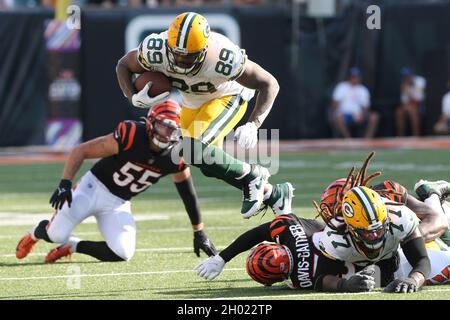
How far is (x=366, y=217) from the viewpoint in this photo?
6.04m

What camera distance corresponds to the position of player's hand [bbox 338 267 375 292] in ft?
20.2

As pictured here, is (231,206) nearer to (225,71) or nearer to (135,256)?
(135,256)

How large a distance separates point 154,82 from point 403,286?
2.08 m

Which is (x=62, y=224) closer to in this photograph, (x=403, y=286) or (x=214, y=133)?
(x=214, y=133)

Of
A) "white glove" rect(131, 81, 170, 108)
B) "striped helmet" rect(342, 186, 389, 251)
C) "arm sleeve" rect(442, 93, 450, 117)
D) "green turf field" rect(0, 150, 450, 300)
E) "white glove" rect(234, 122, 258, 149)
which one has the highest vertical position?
"white glove" rect(131, 81, 170, 108)

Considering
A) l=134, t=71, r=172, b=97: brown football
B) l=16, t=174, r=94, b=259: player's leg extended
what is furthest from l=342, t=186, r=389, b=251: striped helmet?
l=16, t=174, r=94, b=259: player's leg extended

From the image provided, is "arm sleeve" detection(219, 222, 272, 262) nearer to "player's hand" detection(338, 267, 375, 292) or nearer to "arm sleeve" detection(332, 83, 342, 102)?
"player's hand" detection(338, 267, 375, 292)

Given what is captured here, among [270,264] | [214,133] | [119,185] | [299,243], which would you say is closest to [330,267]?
[299,243]

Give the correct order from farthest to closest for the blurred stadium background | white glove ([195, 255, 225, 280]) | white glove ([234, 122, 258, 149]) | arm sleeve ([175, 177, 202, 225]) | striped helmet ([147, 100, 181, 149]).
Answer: the blurred stadium background → arm sleeve ([175, 177, 202, 225]) → striped helmet ([147, 100, 181, 149]) → white glove ([234, 122, 258, 149]) → white glove ([195, 255, 225, 280])

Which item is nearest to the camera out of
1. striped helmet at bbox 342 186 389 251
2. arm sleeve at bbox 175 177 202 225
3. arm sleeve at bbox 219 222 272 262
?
striped helmet at bbox 342 186 389 251

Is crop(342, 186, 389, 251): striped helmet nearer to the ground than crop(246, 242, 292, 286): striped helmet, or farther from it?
farther from it

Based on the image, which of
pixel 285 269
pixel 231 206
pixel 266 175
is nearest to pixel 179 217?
pixel 231 206

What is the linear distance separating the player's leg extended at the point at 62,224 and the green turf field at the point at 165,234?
0.13 meters

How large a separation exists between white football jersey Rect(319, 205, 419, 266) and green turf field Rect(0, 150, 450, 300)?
0.28 metres
